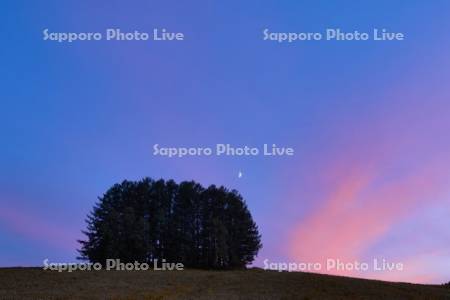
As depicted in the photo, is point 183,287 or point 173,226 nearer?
point 183,287

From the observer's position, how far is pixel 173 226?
8644 cm

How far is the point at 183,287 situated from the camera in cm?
4122

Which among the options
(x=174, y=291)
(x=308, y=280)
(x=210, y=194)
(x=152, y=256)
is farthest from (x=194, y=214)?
(x=174, y=291)

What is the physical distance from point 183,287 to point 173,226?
4553 cm

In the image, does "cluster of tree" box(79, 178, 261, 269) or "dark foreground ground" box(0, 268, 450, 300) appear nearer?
"dark foreground ground" box(0, 268, 450, 300)

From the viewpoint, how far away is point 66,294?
35125 millimetres

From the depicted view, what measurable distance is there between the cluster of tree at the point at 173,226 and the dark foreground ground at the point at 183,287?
77.5 feet

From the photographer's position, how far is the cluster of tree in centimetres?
7756

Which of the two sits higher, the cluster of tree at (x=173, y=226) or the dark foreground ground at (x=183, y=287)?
the cluster of tree at (x=173, y=226)

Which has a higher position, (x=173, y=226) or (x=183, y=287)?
(x=173, y=226)

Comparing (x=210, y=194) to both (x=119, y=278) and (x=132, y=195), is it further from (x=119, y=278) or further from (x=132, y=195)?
(x=119, y=278)

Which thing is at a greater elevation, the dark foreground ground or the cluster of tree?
the cluster of tree

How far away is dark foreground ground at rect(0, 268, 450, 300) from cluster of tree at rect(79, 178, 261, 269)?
2361 cm

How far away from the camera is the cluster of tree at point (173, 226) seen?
3054 inches
